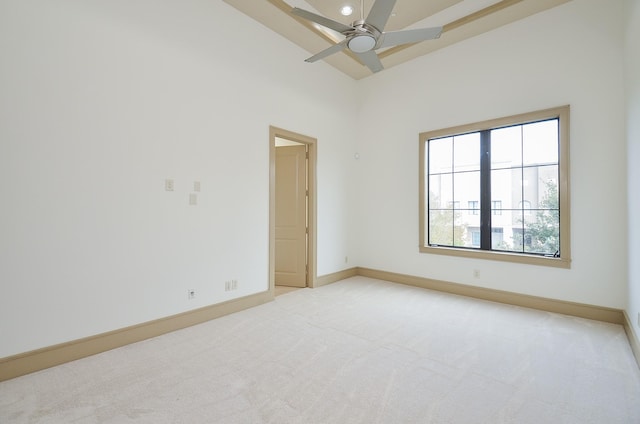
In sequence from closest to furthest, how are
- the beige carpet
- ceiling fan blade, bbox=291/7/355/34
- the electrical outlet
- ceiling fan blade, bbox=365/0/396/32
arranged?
the beige carpet
ceiling fan blade, bbox=365/0/396/32
ceiling fan blade, bbox=291/7/355/34
the electrical outlet

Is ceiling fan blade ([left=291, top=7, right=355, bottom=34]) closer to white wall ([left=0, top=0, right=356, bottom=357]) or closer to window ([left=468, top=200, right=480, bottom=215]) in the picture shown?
white wall ([left=0, top=0, right=356, bottom=357])

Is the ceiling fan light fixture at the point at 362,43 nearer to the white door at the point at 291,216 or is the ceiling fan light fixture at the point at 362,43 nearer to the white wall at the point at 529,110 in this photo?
the white door at the point at 291,216

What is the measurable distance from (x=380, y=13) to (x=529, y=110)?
2.75 metres

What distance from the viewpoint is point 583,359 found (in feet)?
8.21

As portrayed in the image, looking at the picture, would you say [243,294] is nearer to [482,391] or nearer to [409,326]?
[409,326]

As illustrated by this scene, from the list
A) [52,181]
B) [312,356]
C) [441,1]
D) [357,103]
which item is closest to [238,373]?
[312,356]

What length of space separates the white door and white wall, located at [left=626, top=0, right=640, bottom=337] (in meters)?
3.81

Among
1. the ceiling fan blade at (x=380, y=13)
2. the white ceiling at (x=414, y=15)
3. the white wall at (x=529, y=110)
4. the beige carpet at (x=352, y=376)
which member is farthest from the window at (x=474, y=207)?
the ceiling fan blade at (x=380, y=13)

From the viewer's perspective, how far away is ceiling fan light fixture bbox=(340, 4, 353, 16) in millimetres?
3774

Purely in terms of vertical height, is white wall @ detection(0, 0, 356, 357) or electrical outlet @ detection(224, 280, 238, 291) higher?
white wall @ detection(0, 0, 356, 357)

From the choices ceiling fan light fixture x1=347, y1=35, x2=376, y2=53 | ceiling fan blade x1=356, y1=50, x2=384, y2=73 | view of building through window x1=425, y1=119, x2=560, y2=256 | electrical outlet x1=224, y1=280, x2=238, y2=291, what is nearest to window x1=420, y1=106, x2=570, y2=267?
view of building through window x1=425, y1=119, x2=560, y2=256

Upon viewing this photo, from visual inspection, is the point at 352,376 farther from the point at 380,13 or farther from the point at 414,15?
the point at 414,15

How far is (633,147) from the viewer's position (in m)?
2.74

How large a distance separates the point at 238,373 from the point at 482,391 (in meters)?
1.77
